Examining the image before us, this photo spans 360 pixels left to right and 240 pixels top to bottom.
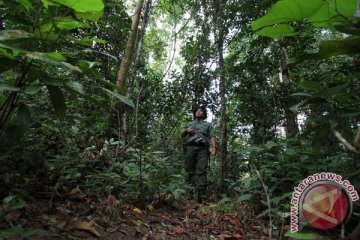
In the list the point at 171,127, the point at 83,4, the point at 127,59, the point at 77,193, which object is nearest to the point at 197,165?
the point at 127,59

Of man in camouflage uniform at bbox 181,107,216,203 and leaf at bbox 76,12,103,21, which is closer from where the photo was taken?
leaf at bbox 76,12,103,21

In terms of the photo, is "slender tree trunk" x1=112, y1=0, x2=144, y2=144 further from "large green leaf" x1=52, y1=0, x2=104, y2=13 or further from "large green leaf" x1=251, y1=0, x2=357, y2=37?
"large green leaf" x1=251, y1=0, x2=357, y2=37

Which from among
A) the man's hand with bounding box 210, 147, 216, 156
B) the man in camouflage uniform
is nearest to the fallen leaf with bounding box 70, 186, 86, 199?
the man in camouflage uniform

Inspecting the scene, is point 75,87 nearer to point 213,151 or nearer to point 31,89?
point 31,89

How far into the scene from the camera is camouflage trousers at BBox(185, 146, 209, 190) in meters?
5.87

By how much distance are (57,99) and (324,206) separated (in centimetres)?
147

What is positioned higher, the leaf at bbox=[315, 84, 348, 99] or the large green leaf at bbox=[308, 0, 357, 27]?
the large green leaf at bbox=[308, 0, 357, 27]

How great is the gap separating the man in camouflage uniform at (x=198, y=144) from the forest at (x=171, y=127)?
136mm

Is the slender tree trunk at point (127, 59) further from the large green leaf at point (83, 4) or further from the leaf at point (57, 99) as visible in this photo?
the large green leaf at point (83, 4)

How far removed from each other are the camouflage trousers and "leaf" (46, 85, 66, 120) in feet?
13.2

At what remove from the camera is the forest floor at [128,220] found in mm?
2417

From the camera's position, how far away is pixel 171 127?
8445mm

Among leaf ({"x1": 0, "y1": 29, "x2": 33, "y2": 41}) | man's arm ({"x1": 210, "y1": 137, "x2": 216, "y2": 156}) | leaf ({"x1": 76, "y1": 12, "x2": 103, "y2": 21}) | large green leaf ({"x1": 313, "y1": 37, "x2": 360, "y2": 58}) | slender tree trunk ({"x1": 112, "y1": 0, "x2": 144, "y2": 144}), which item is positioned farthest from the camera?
man's arm ({"x1": 210, "y1": 137, "x2": 216, "y2": 156})

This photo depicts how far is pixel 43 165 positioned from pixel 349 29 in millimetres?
2966
